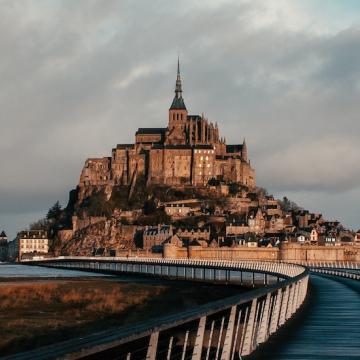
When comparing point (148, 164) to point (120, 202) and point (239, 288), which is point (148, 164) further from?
point (239, 288)

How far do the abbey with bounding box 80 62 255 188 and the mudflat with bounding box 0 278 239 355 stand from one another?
10884 cm

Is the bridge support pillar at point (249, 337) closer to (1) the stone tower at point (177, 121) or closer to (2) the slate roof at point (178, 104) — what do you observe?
(1) the stone tower at point (177, 121)

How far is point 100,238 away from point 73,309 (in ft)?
432

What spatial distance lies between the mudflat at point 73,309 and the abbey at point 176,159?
357 feet

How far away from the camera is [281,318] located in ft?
57.4

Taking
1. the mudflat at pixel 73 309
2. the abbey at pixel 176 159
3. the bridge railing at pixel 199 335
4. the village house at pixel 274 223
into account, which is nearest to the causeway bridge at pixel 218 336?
the bridge railing at pixel 199 335

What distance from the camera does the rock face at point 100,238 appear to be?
6614 inches

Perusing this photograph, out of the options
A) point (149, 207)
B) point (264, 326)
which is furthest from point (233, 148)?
point (264, 326)

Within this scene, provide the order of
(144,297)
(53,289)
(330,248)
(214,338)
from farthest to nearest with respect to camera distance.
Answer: (330,248) → (53,289) → (144,297) → (214,338)

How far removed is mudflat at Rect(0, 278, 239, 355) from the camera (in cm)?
3023

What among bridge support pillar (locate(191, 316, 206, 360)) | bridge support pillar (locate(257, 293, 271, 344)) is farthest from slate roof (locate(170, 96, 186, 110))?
bridge support pillar (locate(191, 316, 206, 360))

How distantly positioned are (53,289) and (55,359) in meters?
56.6

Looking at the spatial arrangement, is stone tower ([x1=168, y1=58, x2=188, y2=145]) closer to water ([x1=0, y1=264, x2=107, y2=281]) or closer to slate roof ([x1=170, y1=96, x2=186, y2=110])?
slate roof ([x1=170, y1=96, x2=186, y2=110])

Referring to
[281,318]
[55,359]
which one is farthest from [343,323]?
[55,359]
